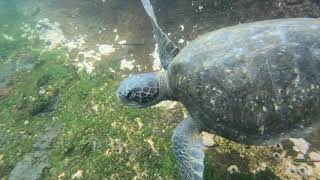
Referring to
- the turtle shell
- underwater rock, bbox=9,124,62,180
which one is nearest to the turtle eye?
the turtle shell

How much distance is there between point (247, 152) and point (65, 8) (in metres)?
5.94

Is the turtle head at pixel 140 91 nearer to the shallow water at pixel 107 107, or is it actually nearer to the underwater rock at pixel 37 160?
the shallow water at pixel 107 107

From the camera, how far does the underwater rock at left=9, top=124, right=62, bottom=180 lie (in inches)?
130

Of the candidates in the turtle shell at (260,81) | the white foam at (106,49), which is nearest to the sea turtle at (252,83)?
the turtle shell at (260,81)

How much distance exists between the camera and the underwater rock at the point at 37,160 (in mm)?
3296

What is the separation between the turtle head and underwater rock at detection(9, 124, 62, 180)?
1262mm

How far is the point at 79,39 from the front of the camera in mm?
5449

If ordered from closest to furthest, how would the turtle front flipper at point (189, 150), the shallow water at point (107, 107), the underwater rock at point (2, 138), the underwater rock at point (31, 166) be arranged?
1. the turtle front flipper at point (189, 150)
2. the shallow water at point (107, 107)
3. the underwater rock at point (31, 166)
4. the underwater rock at point (2, 138)

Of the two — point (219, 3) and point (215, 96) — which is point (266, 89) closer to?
point (215, 96)

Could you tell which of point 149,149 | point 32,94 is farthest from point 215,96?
point 32,94

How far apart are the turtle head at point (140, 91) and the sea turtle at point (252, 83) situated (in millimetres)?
397

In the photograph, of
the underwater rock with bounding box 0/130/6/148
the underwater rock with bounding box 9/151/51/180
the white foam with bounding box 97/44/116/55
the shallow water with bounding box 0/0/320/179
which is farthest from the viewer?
the white foam with bounding box 97/44/116/55

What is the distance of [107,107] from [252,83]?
6.63 feet

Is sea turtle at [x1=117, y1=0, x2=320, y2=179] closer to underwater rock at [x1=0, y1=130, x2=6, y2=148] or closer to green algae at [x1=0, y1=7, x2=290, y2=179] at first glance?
green algae at [x1=0, y1=7, x2=290, y2=179]
